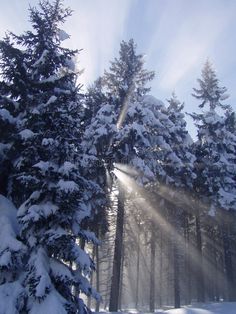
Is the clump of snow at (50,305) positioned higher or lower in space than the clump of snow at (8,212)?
lower

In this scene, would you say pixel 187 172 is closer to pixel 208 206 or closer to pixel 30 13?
pixel 208 206

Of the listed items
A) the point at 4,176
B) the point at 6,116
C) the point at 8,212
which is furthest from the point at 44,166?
the point at 4,176

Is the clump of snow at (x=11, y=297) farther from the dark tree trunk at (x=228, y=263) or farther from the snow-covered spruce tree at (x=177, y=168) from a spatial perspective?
the dark tree trunk at (x=228, y=263)

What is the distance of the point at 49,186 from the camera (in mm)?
11914

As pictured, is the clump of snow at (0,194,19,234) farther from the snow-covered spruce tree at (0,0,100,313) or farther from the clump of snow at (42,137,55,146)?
the clump of snow at (42,137,55,146)

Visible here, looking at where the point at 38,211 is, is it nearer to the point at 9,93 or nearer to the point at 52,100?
the point at 52,100

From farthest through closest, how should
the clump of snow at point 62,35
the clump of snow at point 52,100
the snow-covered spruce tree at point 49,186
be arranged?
the clump of snow at point 62,35
the clump of snow at point 52,100
the snow-covered spruce tree at point 49,186

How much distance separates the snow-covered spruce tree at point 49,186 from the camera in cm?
1096

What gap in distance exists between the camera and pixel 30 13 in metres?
15.9

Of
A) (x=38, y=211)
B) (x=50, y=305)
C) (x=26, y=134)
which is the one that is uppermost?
(x=26, y=134)

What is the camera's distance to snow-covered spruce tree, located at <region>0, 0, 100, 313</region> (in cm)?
1096

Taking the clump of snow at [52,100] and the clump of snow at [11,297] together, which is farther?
Result: the clump of snow at [52,100]

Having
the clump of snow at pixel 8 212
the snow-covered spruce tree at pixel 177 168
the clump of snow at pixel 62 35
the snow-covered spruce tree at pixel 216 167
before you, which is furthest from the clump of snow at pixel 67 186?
the snow-covered spruce tree at pixel 216 167

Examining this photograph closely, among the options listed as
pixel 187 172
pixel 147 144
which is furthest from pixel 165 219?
pixel 147 144
